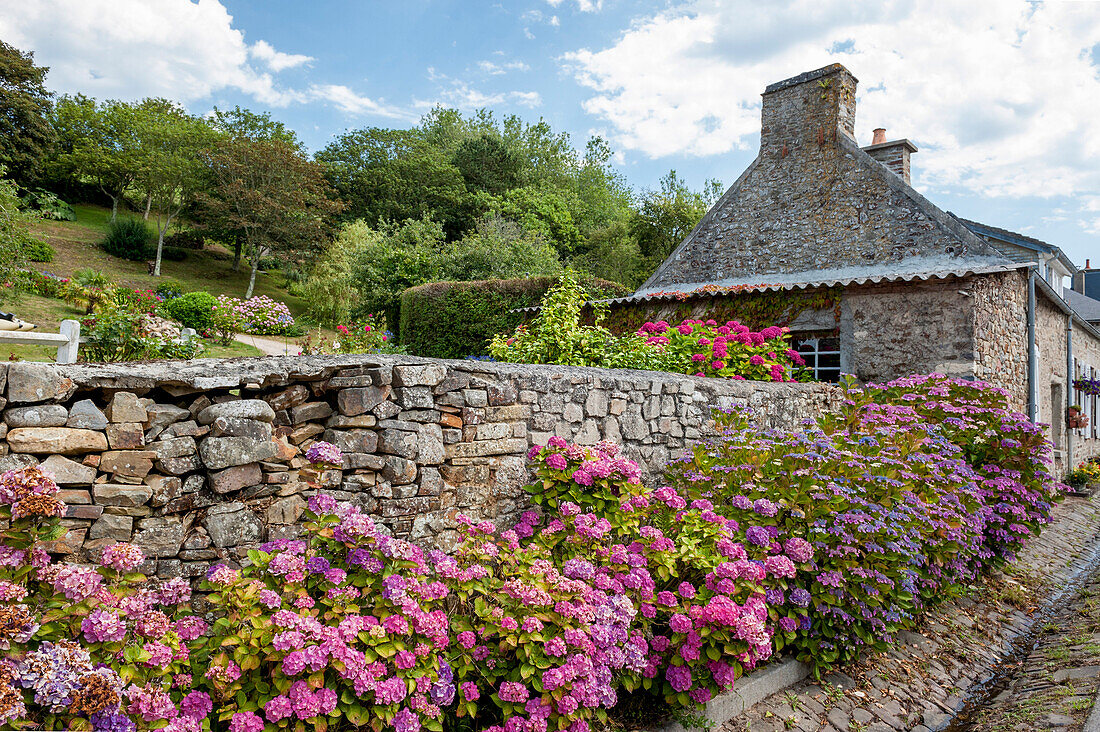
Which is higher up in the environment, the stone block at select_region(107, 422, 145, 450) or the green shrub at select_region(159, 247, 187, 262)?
the green shrub at select_region(159, 247, 187, 262)

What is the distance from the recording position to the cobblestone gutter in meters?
3.20

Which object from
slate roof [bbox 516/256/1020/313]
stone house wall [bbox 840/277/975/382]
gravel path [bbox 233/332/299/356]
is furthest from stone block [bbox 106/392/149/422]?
gravel path [bbox 233/332/299/356]

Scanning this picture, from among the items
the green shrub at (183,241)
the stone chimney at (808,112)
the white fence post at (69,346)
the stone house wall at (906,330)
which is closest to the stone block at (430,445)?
the white fence post at (69,346)

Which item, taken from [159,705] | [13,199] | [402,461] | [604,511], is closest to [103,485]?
[159,705]

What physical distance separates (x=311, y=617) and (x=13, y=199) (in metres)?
18.5

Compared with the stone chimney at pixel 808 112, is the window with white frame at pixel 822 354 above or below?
below

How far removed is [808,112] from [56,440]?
1299 cm

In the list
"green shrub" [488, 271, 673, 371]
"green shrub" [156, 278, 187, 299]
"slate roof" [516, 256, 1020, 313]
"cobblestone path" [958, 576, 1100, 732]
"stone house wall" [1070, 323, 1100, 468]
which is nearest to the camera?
"cobblestone path" [958, 576, 1100, 732]

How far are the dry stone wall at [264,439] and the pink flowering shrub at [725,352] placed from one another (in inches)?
111

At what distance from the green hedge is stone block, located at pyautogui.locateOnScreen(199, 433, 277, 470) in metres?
9.25

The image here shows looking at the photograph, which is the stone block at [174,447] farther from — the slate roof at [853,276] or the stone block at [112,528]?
the slate roof at [853,276]

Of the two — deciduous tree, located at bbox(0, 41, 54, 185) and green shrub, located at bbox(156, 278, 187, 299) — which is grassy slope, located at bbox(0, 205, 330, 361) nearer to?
green shrub, located at bbox(156, 278, 187, 299)

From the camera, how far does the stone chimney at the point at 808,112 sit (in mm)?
11469

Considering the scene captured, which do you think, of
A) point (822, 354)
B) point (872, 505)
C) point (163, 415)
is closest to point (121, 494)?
point (163, 415)
